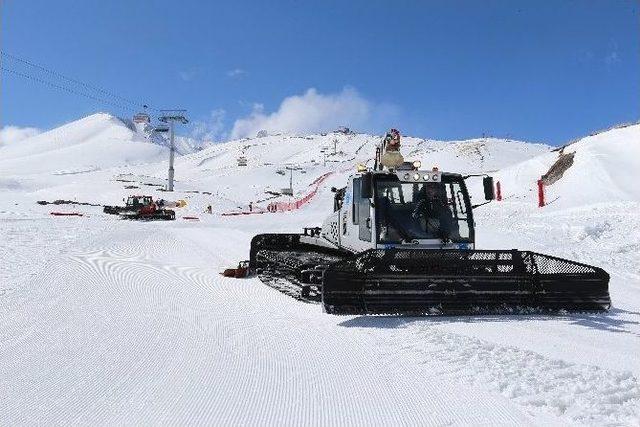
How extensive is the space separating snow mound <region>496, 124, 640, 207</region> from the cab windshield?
1309 cm

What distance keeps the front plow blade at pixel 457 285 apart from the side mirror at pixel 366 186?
147cm

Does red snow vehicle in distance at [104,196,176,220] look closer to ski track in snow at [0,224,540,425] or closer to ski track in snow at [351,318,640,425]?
ski track in snow at [0,224,540,425]

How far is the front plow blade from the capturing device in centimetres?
645

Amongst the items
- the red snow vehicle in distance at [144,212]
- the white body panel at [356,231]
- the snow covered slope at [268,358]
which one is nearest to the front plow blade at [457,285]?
the snow covered slope at [268,358]

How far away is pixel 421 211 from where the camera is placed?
27.1ft

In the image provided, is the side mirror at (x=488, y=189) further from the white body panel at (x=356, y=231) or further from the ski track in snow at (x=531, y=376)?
the ski track in snow at (x=531, y=376)

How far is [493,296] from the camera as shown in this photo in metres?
6.71

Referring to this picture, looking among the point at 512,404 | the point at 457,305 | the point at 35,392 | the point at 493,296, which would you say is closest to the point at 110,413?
the point at 35,392

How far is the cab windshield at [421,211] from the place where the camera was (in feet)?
26.5

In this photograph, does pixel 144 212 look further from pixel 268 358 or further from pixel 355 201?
pixel 268 358

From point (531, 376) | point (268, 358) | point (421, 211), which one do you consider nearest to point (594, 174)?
point (421, 211)

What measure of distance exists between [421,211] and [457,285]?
6.03 ft

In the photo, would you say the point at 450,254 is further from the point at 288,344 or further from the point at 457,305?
the point at 288,344

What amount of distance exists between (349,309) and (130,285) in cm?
398
